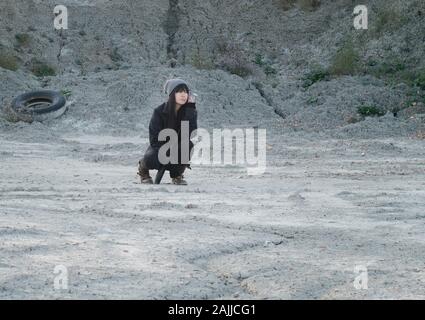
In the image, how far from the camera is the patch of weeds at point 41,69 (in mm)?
22750

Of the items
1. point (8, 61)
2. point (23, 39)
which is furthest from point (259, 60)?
point (8, 61)

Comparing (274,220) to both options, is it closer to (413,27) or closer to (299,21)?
(413,27)

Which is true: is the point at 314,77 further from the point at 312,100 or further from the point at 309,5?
the point at 309,5

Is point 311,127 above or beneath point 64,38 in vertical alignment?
beneath

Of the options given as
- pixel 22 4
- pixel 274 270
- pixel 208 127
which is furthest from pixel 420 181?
pixel 22 4

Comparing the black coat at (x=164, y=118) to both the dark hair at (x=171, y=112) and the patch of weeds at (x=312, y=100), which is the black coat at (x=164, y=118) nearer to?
the dark hair at (x=171, y=112)

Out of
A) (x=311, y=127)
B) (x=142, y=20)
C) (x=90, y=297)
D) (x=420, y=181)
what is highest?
(x=142, y=20)

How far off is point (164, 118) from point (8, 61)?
1338 cm

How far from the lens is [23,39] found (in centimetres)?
2416

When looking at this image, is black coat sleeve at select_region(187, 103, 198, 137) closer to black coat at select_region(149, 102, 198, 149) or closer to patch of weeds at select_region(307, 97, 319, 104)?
black coat at select_region(149, 102, 198, 149)

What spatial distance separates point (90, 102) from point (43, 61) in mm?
4833

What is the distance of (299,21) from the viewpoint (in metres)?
27.0

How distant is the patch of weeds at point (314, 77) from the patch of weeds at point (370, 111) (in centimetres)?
346

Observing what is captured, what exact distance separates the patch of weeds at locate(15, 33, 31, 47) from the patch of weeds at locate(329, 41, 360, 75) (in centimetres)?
854
